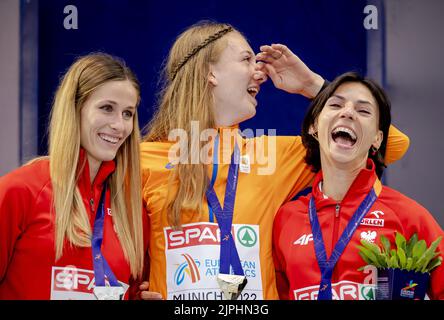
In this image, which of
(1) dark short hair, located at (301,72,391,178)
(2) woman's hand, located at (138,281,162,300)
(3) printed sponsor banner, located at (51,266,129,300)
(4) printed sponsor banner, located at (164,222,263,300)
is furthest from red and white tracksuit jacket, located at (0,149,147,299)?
(1) dark short hair, located at (301,72,391,178)

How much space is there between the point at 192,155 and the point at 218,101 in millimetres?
349

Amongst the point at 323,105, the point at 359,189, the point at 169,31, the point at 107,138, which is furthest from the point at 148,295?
the point at 169,31

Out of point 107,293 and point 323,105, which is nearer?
point 107,293

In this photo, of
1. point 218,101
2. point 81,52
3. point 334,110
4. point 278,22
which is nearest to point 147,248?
point 218,101

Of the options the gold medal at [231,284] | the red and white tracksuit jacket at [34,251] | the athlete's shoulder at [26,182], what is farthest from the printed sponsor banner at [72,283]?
the gold medal at [231,284]

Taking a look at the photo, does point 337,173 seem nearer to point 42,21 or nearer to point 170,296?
point 170,296

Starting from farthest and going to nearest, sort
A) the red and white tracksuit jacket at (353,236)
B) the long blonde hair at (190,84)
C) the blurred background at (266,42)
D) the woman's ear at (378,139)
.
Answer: the blurred background at (266,42)
the long blonde hair at (190,84)
the woman's ear at (378,139)
the red and white tracksuit jacket at (353,236)

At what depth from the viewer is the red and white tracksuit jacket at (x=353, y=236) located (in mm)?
2885

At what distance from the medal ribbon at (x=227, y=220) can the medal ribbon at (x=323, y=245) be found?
34 centimetres

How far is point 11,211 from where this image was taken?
2.72 meters

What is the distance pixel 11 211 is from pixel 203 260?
0.84 m

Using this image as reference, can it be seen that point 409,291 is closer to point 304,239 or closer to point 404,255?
point 404,255

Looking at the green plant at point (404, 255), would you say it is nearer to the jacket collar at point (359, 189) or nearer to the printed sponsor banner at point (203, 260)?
the jacket collar at point (359, 189)

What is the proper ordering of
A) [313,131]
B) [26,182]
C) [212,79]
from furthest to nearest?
[212,79]
[313,131]
[26,182]
